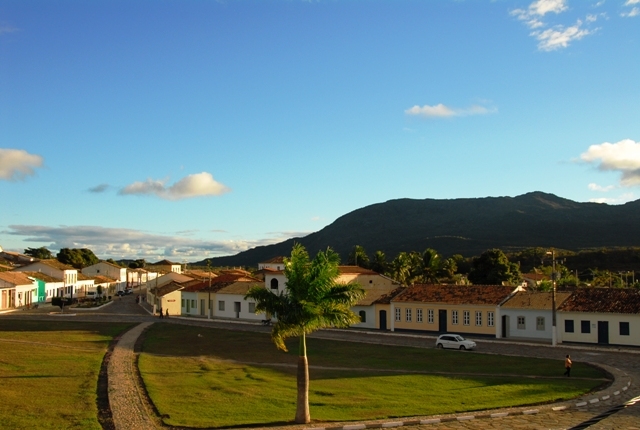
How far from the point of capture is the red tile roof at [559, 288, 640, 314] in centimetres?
4588

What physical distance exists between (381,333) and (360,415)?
1374 inches

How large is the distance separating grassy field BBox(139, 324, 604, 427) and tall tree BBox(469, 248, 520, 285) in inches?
1457

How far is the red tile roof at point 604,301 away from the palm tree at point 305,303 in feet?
104

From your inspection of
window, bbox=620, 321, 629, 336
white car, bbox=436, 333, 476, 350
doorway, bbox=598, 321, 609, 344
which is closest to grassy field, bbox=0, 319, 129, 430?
white car, bbox=436, 333, 476, 350

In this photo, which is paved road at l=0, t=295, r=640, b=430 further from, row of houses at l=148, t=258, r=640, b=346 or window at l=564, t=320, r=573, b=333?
window at l=564, t=320, r=573, b=333

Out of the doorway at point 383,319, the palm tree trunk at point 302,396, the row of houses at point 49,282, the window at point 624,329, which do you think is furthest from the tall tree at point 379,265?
the palm tree trunk at point 302,396

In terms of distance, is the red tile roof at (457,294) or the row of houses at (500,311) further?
the red tile roof at (457,294)

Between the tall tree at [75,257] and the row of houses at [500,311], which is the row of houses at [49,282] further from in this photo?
the row of houses at [500,311]

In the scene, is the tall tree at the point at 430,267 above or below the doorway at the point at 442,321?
above

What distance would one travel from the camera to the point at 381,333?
5656 centimetres

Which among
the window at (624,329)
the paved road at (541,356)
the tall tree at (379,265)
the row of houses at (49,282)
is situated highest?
the tall tree at (379,265)

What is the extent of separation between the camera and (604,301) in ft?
156

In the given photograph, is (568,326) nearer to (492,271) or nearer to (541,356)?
(541,356)

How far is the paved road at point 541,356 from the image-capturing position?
20688 millimetres
